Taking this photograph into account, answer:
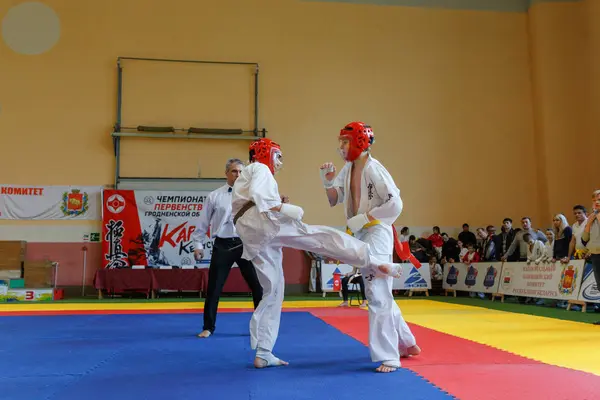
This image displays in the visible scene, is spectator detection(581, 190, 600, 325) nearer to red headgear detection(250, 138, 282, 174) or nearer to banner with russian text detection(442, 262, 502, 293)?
banner with russian text detection(442, 262, 502, 293)

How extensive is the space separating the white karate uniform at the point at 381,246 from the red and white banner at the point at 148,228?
31.9 ft

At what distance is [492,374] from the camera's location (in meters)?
3.34

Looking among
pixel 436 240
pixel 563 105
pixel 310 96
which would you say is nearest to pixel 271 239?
pixel 436 240

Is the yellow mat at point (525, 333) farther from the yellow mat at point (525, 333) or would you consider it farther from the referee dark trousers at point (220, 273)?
the referee dark trousers at point (220, 273)

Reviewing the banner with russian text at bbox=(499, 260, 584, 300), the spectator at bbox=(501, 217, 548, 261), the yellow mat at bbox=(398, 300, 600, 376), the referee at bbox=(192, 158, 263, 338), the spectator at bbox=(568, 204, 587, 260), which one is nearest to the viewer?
the yellow mat at bbox=(398, 300, 600, 376)

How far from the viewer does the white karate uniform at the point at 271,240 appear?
11.8 feet

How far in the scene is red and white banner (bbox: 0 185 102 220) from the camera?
1327 centimetres

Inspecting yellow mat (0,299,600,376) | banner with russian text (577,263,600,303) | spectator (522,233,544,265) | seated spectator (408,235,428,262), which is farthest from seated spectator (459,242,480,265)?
yellow mat (0,299,600,376)

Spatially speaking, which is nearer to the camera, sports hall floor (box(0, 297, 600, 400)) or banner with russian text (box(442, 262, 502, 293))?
sports hall floor (box(0, 297, 600, 400))

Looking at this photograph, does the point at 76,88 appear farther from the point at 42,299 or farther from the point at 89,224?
the point at 42,299

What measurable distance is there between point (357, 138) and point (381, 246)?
32.1 inches

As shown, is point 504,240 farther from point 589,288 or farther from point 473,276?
point 589,288

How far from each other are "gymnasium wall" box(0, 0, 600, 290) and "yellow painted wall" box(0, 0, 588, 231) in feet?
A: 0.12

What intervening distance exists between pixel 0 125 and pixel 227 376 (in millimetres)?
12771
